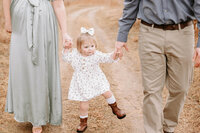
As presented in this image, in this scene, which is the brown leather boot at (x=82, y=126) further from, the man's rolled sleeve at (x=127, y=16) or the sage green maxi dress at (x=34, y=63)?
the man's rolled sleeve at (x=127, y=16)

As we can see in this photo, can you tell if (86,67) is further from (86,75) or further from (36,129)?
(36,129)

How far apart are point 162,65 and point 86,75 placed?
0.99 meters

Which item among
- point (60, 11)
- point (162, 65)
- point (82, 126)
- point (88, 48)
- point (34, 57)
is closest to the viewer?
point (162, 65)

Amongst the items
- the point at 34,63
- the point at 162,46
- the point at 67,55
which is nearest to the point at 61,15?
the point at 67,55

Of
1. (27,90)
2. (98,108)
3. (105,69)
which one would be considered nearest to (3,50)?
(105,69)

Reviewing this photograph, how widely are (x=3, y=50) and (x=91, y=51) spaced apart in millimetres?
4677

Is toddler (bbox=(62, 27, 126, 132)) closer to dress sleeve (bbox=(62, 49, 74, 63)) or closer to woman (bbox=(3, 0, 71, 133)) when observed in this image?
dress sleeve (bbox=(62, 49, 74, 63))

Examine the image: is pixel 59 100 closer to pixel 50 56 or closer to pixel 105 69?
pixel 50 56

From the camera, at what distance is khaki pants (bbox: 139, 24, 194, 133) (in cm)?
288

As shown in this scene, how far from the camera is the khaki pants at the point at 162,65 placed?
2.88 m

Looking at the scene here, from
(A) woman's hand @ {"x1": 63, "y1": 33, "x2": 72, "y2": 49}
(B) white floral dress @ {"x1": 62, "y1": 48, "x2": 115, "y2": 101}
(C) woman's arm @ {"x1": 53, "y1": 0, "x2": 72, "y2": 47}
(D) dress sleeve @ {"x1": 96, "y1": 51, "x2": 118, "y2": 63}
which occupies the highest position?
(C) woman's arm @ {"x1": 53, "y1": 0, "x2": 72, "y2": 47}

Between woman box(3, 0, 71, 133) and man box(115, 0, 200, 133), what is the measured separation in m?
0.77

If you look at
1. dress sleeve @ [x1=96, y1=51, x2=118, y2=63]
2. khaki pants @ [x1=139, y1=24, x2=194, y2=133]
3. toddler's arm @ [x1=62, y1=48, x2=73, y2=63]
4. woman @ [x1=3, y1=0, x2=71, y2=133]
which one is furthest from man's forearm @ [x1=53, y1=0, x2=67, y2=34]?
khaki pants @ [x1=139, y1=24, x2=194, y2=133]

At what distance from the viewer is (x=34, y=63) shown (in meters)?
3.24
